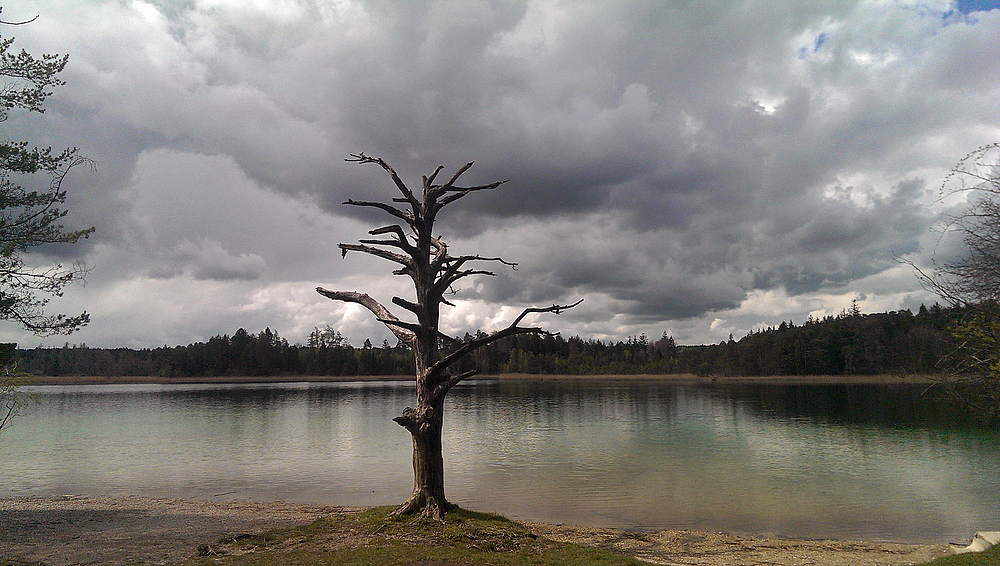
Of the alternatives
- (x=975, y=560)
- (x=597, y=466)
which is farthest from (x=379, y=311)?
(x=597, y=466)

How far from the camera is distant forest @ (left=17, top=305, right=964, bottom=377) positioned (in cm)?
11944

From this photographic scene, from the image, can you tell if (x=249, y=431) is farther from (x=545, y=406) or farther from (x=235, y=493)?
(x=545, y=406)

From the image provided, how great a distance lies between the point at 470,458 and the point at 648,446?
1080cm

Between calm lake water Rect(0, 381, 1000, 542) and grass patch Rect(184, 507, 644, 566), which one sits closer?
grass patch Rect(184, 507, 644, 566)

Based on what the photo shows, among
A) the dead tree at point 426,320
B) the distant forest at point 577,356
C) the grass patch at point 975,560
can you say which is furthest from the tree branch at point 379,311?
the distant forest at point 577,356

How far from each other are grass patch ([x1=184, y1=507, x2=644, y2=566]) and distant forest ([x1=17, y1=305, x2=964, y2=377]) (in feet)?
335

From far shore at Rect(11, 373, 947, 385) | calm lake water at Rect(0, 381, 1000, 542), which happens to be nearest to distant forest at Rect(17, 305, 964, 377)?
far shore at Rect(11, 373, 947, 385)

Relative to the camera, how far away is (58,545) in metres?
11.6

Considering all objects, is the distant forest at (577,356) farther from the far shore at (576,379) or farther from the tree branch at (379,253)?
the tree branch at (379,253)

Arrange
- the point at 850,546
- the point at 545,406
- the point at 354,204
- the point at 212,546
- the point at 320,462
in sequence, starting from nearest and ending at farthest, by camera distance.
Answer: the point at 212,546, the point at 354,204, the point at 850,546, the point at 320,462, the point at 545,406

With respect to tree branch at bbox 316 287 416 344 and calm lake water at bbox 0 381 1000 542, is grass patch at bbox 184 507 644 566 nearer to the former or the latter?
tree branch at bbox 316 287 416 344

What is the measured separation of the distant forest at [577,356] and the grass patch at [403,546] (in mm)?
102176

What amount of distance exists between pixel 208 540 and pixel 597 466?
61.7 feet

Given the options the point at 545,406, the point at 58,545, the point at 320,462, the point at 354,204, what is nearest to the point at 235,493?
the point at 320,462
